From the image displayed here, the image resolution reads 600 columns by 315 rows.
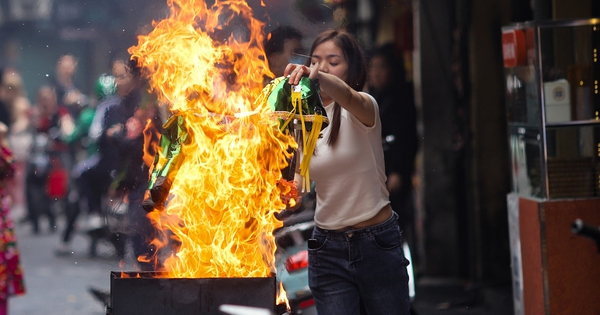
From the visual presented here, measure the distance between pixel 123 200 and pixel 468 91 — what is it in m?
3.99

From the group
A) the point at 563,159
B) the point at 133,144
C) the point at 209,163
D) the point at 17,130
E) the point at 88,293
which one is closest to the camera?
the point at 209,163

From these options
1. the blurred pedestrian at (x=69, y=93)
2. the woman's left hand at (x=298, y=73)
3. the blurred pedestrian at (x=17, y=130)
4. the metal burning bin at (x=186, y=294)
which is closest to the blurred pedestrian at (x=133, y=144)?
the metal burning bin at (x=186, y=294)

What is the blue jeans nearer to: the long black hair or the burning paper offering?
the burning paper offering

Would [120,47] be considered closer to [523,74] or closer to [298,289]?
[298,289]

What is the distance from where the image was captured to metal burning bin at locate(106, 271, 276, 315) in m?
3.72

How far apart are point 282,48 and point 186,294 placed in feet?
6.60

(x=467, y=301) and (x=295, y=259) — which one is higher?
(x=295, y=259)

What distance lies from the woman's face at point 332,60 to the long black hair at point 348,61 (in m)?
0.02

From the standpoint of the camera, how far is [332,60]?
411 centimetres

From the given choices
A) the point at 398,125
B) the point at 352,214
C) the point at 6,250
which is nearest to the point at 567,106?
the point at 398,125

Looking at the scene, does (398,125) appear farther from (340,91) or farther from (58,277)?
(58,277)

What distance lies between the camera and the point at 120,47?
18.6ft

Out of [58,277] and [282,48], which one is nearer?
[282,48]

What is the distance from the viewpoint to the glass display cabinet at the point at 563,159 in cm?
574
